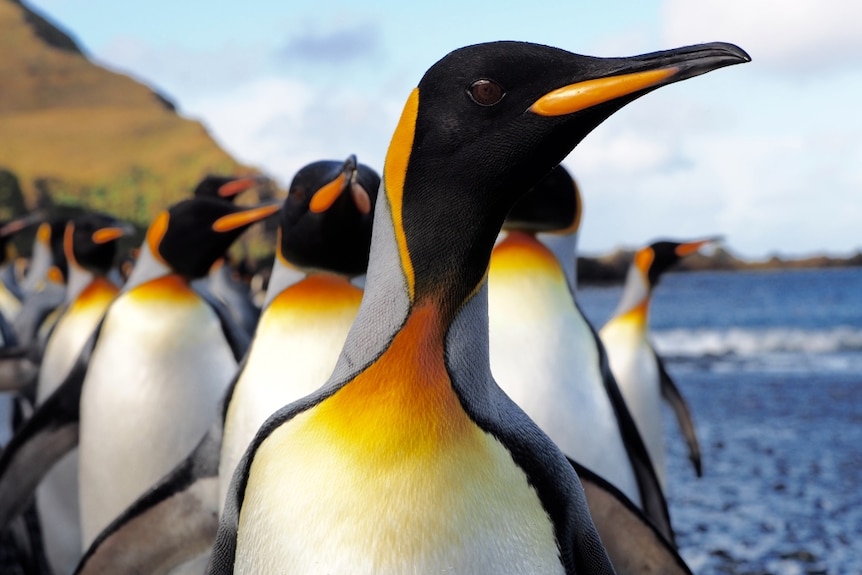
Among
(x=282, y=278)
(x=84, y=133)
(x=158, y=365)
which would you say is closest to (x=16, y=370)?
(x=158, y=365)

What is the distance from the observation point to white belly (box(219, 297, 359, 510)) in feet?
8.18

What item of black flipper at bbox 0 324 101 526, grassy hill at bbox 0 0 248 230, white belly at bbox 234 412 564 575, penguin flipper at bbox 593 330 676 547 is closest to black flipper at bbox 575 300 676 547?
penguin flipper at bbox 593 330 676 547

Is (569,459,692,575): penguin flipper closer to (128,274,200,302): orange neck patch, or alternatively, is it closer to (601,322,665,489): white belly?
(128,274,200,302): orange neck patch

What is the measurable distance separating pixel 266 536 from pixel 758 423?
11.5m

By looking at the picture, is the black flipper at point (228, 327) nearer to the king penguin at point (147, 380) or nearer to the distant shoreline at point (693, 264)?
the king penguin at point (147, 380)

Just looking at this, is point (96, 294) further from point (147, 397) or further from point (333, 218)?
point (333, 218)

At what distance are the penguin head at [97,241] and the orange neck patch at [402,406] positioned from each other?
477 centimetres

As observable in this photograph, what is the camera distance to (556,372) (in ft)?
9.86

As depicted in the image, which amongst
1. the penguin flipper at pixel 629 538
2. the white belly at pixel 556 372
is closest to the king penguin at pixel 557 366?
the white belly at pixel 556 372

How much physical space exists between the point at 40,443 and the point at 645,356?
4.04m

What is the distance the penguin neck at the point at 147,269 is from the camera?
154 inches

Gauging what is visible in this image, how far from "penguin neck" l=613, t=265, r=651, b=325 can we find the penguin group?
3350mm

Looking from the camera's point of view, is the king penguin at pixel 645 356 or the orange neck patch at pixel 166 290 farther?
the king penguin at pixel 645 356

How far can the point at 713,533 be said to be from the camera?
22.0ft
